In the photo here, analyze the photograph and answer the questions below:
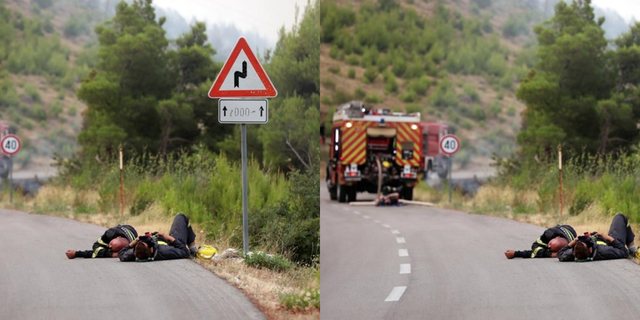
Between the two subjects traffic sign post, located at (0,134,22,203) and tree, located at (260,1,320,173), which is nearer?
traffic sign post, located at (0,134,22,203)

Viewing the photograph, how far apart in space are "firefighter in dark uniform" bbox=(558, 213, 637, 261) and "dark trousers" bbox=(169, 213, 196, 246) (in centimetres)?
269

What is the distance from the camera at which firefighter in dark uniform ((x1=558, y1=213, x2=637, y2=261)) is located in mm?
8109

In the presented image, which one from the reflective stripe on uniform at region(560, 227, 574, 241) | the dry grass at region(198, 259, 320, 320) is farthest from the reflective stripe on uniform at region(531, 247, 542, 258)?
the dry grass at region(198, 259, 320, 320)

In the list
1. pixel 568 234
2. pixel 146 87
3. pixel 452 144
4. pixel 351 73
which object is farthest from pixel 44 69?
pixel 351 73

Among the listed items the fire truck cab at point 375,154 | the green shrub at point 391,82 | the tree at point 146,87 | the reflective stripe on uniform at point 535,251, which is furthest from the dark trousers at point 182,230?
the fire truck cab at point 375,154

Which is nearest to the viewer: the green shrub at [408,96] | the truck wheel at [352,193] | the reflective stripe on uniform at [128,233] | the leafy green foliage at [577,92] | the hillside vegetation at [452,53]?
the reflective stripe on uniform at [128,233]

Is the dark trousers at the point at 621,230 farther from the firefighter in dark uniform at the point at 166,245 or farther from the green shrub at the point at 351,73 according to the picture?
the green shrub at the point at 351,73

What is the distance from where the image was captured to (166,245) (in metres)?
8.04

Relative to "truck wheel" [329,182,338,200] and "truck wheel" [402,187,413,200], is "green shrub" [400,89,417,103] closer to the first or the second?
"truck wheel" [402,187,413,200]

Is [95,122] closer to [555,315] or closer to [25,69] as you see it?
[25,69]

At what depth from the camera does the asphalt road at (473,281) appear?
307 inches

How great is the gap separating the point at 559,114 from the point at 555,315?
2.12 meters

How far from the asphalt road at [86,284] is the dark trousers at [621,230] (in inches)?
102

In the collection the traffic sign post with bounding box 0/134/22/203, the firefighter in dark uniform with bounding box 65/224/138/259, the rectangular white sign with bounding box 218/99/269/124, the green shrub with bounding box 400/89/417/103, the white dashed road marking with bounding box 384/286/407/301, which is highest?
the green shrub with bounding box 400/89/417/103
